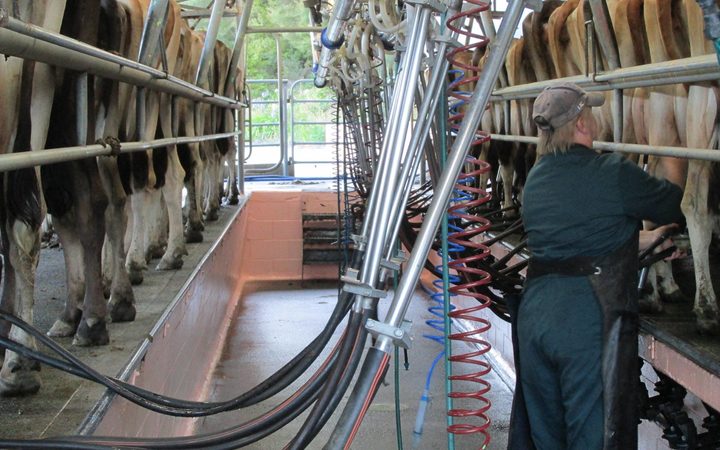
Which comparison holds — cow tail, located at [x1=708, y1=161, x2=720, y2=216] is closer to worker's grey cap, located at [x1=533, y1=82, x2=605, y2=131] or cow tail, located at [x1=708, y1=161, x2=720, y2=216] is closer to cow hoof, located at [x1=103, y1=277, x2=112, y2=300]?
worker's grey cap, located at [x1=533, y1=82, x2=605, y2=131]

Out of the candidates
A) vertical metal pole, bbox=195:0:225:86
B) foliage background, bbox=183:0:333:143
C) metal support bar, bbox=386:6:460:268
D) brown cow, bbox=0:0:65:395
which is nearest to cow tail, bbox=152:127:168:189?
vertical metal pole, bbox=195:0:225:86

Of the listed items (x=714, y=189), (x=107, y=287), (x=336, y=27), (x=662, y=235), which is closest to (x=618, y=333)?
(x=662, y=235)

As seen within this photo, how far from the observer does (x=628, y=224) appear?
288 centimetres

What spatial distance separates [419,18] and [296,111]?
14.6 m

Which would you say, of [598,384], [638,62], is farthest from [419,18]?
[638,62]

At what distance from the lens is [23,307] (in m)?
2.99

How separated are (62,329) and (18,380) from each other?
2.78ft

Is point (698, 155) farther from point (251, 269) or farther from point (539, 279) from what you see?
point (251, 269)

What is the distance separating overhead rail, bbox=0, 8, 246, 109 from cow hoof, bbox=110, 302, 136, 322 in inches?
39.6

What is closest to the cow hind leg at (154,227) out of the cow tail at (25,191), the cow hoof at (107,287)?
the cow hoof at (107,287)

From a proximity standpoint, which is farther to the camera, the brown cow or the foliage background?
the foliage background

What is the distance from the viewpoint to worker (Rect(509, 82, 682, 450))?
282 centimetres

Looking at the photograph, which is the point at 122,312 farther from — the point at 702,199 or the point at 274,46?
the point at 274,46

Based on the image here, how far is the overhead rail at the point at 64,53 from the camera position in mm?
2220
